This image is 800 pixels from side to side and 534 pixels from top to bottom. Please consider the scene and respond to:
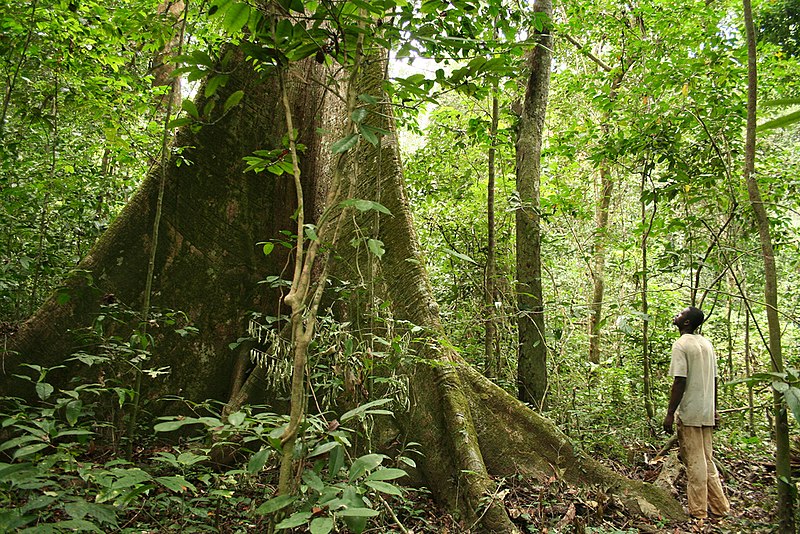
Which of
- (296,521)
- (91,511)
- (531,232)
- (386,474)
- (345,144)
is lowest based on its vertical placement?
(91,511)

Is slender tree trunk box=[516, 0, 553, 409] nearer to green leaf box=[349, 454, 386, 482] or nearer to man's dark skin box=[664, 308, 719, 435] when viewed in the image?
man's dark skin box=[664, 308, 719, 435]

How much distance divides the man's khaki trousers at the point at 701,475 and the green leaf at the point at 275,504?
12.5 ft

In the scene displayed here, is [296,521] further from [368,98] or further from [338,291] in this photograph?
[338,291]

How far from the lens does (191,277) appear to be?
4.34 m

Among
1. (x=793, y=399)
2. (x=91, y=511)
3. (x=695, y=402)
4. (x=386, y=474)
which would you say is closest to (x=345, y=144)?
(x=386, y=474)

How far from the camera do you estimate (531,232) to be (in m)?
5.28

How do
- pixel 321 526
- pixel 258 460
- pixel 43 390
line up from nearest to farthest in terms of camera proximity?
1. pixel 321 526
2. pixel 258 460
3. pixel 43 390

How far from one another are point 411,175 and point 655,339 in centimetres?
392

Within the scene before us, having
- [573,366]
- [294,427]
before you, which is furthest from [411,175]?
[294,427]

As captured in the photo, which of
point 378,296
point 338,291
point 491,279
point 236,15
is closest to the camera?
point 236,15

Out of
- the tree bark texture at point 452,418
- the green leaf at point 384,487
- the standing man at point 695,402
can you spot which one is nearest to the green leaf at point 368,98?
the green leaf at point 384,487

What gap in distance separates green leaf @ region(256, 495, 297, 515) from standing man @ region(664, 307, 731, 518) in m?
3.66

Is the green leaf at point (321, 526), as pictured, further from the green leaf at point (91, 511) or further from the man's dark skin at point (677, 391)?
the man's dark skin at point (677, 391)

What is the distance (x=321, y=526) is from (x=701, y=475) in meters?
3.87
